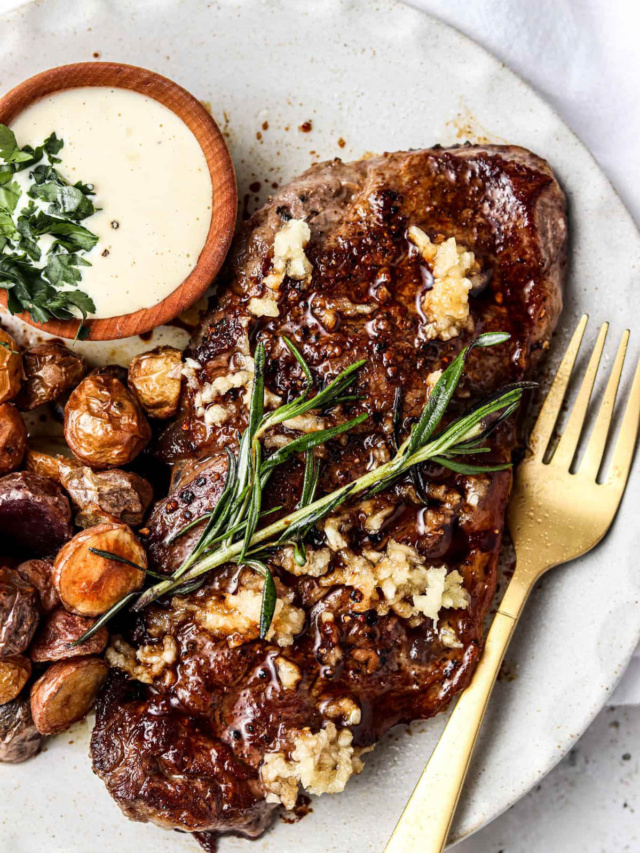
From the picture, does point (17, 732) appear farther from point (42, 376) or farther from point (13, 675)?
point (42, 376)

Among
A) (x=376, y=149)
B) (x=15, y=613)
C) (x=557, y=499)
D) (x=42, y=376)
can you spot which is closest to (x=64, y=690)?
(x=15, y=613)

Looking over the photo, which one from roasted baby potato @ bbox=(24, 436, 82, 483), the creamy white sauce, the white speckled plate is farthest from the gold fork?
roasted baby potato @ bbox=(24, 436, 82, 483)

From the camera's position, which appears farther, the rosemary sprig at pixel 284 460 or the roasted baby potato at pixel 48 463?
the roasted baby potato at pixel 48 463

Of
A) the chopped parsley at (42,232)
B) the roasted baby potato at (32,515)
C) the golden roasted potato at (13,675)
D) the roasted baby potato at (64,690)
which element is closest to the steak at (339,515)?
the roasted baby potato at (64,690)

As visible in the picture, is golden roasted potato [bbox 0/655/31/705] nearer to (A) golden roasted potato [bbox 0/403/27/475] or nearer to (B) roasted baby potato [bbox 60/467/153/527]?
(B) roasted baby potato [bbox 60/467/153/527]

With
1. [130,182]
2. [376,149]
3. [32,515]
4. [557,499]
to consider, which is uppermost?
[376,149]

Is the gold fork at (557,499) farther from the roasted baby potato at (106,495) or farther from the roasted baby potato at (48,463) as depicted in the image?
the roasted baby potato at (48,463)

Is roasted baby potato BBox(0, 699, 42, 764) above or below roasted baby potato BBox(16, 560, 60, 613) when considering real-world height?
below
